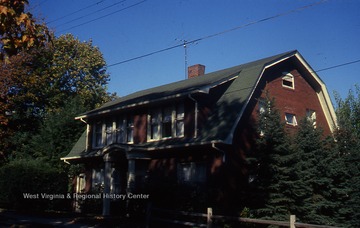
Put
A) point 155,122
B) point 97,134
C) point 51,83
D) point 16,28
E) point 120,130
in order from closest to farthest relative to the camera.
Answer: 1. point 16,28
2. point 155,122
3. point 120,130
4. point 97,134
5. point 51,83

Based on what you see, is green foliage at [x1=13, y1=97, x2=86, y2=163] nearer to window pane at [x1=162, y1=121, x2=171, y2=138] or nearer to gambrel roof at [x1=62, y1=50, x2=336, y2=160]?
gambrel roof at [x1=62, y1=50, x2=336, y2=160]

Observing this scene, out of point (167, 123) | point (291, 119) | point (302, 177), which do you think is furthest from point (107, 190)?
point (291, 119)

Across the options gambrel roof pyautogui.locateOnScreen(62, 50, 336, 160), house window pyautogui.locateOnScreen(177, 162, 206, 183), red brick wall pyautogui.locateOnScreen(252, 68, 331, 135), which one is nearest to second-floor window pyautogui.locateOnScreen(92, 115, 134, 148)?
gambrel roof pyautogui.locateOnScreen(62, 50, 336, 160)

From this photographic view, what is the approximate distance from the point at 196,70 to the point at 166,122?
822 cm

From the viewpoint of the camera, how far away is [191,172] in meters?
20.1

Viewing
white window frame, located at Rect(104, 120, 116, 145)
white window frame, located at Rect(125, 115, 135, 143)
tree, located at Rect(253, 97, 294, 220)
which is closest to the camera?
tree, located at Rect(253, 97, 294, 220)

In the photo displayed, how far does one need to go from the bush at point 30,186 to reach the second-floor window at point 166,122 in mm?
7506

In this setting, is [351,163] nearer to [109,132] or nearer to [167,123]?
[167,123]

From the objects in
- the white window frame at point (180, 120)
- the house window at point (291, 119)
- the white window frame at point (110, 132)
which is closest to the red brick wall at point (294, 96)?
the house window at point (291, 119)

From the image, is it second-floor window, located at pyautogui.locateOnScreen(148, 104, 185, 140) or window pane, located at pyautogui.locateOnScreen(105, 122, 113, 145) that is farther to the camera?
window pane, located at pyautogui.locateOnScreen(105, 122, 113, 145)

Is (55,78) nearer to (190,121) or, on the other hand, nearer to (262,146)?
(190,121)

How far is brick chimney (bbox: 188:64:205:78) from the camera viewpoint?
2909 cm

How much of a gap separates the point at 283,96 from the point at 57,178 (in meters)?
14.6

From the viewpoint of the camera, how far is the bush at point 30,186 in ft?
79.6
